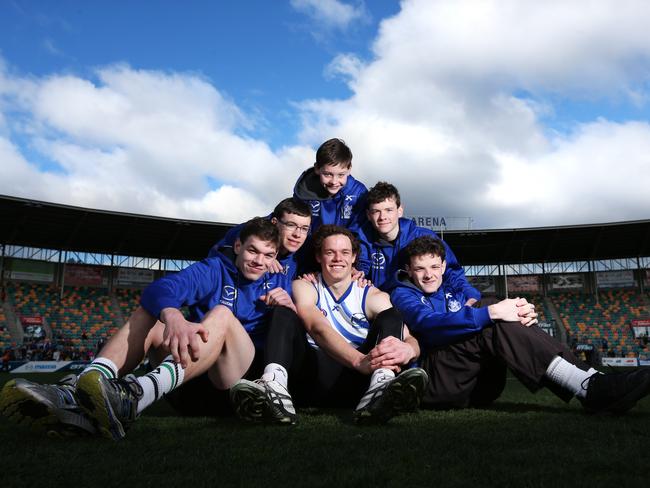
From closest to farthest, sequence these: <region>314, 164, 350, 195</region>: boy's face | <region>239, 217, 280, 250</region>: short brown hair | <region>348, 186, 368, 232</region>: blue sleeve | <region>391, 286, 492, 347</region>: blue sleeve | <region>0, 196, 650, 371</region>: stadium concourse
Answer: <region>391, 286, 492, 347</region>: blue sleeve → <region>239, 217, 280, 250</region>: short brown hair → <region>314, 164, 350, 195</region>: boy's face → <region>348, 186, 368, 232</region>: blue sleeve → <region>0, 196, 650, 371</region>: stadium concourse

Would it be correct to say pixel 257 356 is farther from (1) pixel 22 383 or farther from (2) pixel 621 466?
(2) pixel 621 466

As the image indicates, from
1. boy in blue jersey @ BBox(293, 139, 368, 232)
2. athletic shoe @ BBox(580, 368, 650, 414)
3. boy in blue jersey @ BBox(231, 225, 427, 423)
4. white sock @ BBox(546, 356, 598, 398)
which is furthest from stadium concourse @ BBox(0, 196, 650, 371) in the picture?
athletic shoe @ BBox(580, 368, 650, 414)

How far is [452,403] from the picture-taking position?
3709mm

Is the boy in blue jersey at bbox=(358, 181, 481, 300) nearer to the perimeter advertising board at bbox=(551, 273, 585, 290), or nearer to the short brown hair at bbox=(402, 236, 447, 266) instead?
the short brown hair at bbox=(402, 236, 447, 266)

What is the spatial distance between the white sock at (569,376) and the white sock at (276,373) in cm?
164

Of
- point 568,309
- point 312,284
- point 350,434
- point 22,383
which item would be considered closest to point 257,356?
point 312,284

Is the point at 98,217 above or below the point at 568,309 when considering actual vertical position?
above

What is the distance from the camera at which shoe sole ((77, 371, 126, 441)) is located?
236 centimetres

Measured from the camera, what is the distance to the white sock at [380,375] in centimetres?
300

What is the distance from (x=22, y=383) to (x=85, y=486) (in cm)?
97

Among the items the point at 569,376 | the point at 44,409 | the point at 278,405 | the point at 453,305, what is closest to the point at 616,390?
Result: the point at 569,376

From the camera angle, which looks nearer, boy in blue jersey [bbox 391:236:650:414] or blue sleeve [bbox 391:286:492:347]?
boy in blue jersey [bbox 391:236:650:414]

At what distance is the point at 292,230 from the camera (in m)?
4.16

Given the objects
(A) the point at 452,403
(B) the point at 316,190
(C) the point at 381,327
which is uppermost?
(B) the point at 316,190
